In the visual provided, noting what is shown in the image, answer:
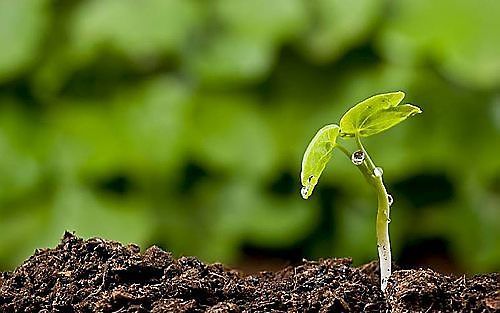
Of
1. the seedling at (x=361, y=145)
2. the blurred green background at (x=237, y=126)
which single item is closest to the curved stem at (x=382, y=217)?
the seedling at (x=361, y=145)

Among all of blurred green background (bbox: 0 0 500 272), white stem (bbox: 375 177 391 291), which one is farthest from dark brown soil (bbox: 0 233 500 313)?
blurred green background (bbox: 0 0 500 272)

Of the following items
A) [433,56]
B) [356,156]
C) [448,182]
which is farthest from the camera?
[448,182]

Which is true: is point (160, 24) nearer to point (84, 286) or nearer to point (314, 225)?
point (314, 225)

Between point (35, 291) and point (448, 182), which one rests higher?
point (448, 182)

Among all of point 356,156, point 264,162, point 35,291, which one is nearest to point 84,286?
point 35,291

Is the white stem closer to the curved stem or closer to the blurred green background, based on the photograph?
the curved stem

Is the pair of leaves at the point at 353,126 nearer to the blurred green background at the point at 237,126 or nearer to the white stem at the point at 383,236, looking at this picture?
the white stem at the point at 383,236

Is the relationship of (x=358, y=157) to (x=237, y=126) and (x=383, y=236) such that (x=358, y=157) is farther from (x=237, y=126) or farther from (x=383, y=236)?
(x=237, y=126)
